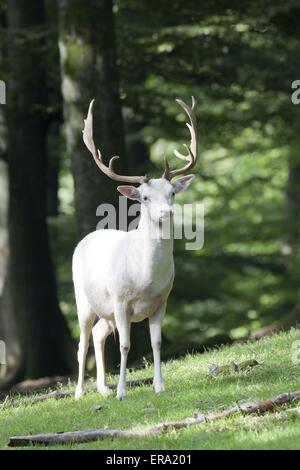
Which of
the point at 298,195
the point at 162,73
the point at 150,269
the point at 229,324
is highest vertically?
the point at 162,73

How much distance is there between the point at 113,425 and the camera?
9.02 m

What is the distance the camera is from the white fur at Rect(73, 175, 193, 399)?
1004 centimetres

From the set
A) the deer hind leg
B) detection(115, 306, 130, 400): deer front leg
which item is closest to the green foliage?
the deer hind leg

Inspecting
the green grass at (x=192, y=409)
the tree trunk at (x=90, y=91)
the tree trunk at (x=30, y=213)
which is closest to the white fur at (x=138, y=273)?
the green grass at (x=192, y=409)

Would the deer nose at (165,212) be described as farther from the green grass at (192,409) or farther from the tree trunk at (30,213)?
the tree trunk at (30,213)

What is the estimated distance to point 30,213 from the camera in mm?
19094

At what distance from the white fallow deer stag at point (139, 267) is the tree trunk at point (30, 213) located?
7502 mm

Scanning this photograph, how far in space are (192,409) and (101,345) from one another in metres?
2.28

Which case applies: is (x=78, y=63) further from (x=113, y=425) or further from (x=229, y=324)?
(x=229, y=324)

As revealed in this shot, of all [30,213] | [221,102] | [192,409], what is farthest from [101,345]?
[221,102]

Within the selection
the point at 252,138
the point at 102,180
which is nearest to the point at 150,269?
the point at 102,180

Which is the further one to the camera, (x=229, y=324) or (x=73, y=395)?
(x=229, y=324)

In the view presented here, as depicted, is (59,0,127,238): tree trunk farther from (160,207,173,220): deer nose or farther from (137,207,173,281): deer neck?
(160,207,173,220): deer nose

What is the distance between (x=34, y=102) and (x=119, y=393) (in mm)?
9308
